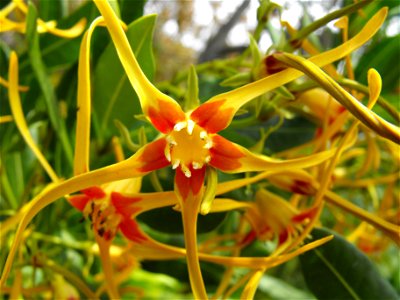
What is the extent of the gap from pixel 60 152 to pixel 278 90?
11.8 inches

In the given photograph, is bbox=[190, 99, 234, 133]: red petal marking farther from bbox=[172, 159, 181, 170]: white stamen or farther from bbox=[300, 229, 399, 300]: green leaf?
bbox=[300, 229, 399, 300]: green leaf

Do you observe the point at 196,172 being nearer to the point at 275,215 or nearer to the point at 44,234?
the point at 275,215

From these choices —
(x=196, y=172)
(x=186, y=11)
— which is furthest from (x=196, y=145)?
(x=186, y=11)

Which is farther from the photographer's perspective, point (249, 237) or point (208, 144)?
point (249, 237)

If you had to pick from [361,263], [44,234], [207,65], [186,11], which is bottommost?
[361,263]

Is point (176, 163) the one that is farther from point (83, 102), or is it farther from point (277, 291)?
point (277, 291)

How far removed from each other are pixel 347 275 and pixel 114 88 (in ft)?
0.93

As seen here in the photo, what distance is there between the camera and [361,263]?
1.70 feet

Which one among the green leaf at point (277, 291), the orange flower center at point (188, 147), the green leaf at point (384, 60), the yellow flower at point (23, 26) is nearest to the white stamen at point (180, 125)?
the orange flower center at point (188, 147)

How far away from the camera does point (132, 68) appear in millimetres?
315

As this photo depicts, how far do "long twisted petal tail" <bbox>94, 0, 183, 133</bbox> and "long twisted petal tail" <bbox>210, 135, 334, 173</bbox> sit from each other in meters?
0.03

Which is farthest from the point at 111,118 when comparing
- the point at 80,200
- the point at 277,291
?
the point at 277,291

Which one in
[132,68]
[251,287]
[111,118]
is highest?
[111,118]

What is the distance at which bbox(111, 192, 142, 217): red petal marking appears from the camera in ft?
1.31
